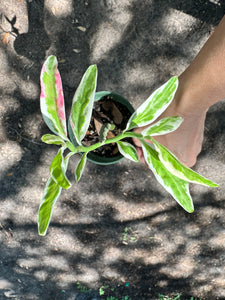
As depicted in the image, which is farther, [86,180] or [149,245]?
[149,245]

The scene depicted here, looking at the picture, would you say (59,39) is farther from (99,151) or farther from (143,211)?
(143,211)

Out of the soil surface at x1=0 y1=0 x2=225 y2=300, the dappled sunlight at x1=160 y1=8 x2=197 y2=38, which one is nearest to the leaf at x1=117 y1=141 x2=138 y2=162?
the soil surface at x1=0 y1=0 x2=225 y2=300

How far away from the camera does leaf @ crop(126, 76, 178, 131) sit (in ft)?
3.58

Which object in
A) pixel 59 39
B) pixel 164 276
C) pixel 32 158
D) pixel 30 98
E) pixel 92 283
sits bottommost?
pixel 92 283

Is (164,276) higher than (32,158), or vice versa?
(32,158)

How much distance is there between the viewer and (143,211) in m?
2.13

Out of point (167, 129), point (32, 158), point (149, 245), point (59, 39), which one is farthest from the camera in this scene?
point (149, 245)

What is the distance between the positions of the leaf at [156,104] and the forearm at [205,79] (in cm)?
27

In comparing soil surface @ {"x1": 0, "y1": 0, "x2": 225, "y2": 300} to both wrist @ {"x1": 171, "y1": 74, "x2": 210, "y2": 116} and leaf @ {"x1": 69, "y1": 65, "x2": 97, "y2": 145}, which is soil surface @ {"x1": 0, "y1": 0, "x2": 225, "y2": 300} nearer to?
wrist @ {"x1": 171, "y1": 74, "x2": 210, "y2": 116}

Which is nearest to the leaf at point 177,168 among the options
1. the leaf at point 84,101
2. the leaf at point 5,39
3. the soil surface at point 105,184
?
the leaf at point 84,101

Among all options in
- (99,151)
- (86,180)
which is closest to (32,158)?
(86,180)

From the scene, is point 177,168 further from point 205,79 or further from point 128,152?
point 205,79

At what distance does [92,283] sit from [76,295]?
0.59 ft

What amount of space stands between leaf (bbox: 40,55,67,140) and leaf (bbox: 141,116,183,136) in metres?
0.29
